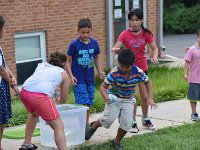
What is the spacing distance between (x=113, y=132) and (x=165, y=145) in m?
1.13

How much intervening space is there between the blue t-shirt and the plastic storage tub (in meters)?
0.53

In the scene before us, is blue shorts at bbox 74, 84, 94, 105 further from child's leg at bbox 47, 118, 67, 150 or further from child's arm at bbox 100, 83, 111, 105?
child's leg at bbox 47, 118, 67, 150

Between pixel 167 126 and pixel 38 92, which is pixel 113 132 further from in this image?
pixel 38 92

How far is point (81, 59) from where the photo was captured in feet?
23.8

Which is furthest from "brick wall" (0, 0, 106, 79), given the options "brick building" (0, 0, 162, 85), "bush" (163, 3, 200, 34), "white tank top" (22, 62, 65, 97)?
"bush" (163, 3, 200, 34)

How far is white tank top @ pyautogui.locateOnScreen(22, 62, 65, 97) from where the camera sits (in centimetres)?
624

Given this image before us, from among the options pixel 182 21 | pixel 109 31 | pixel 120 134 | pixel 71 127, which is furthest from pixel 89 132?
pixel 182 21

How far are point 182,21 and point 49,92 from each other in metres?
23.0

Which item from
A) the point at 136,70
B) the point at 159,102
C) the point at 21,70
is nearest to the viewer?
the point at 136,70

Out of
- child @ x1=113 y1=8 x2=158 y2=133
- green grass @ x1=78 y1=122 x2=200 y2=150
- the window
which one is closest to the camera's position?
green grass @ x1=78 y1=122 x2=200 y2=150

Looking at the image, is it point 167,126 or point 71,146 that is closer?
point 71,146

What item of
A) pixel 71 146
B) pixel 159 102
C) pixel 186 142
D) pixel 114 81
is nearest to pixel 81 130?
pixel 71 146

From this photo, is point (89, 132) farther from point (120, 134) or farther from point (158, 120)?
point (158, 120)

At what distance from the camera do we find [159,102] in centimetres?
1001
